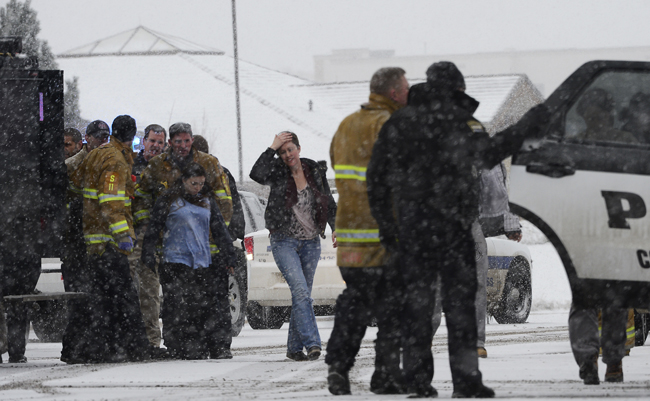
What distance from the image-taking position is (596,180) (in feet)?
21.9

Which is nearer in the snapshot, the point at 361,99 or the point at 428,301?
the point at 428,301

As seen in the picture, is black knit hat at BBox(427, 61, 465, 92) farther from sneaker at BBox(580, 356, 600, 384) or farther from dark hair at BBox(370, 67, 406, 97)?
sneaker at BBox(580, 356, 600, 384)

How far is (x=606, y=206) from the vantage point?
6.62 meters

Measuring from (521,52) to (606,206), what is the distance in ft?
416

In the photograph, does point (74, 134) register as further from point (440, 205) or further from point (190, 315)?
point (440, 205)

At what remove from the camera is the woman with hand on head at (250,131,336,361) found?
980cm

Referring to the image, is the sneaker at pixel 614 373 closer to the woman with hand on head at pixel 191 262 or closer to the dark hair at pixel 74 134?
the woman with hand on head at pixel 191 262

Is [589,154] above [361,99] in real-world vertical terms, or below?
below

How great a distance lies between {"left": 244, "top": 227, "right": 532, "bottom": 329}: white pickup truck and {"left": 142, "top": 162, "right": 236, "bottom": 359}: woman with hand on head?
3.59m

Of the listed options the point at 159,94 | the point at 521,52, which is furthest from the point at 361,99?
the point at 521,52

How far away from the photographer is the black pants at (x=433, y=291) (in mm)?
6574

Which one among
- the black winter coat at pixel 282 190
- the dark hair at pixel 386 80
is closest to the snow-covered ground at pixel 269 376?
the black winter coat at pixel 282 190

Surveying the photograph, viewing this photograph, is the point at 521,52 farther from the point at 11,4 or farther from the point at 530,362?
the point at 530,362

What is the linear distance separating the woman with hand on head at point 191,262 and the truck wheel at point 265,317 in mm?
4891
